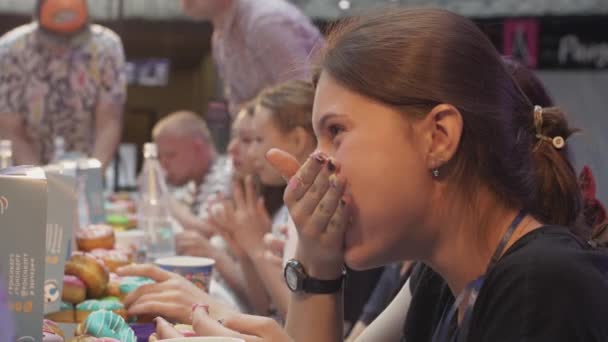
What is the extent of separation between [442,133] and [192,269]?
2.17 ft

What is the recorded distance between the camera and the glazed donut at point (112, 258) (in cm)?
156

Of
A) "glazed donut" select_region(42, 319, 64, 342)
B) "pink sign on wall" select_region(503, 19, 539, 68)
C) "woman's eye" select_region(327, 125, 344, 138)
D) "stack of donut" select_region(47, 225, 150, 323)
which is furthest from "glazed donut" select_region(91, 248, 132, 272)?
"pink sign on wall" select_region(503, 19, 539, 68)

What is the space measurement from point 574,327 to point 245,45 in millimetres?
2209

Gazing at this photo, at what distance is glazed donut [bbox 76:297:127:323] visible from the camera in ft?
4.08

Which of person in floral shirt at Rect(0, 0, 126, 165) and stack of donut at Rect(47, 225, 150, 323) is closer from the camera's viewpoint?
stack of donut at Rect(47, 225, 150, 323)

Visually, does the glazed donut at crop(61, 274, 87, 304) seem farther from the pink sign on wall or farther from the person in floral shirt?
the pink sign on wall

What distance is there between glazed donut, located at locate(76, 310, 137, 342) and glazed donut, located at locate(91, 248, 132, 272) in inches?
19.3

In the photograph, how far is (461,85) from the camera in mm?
1031

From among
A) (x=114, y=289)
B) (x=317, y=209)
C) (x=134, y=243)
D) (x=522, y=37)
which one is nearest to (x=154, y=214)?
(x=134, y=243)

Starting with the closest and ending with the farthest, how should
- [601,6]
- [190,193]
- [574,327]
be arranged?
[574,327]
[190,193]
[601,6]

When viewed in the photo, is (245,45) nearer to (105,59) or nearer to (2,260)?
(105,59)

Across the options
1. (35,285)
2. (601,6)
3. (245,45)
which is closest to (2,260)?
(35,285)

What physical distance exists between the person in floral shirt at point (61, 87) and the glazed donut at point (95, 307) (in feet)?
6.56

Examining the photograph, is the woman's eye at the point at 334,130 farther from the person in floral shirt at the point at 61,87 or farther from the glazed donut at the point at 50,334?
the person in floral shirt at the point at 61,87
